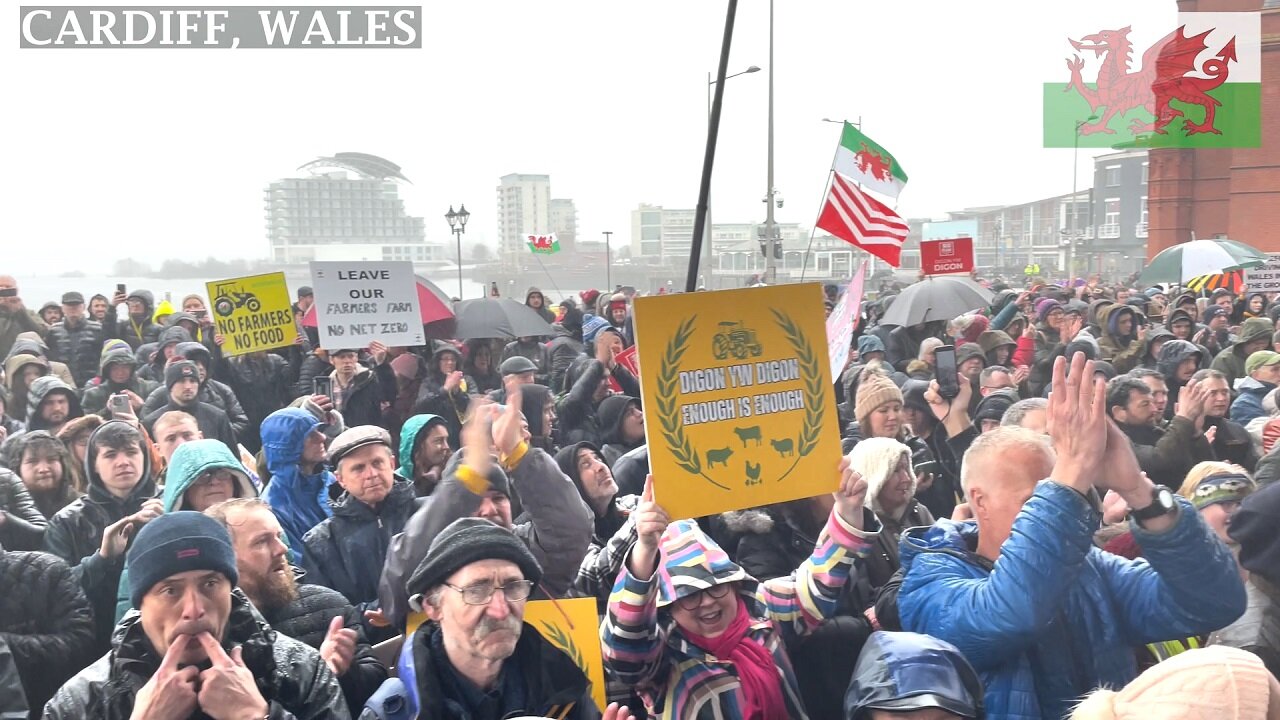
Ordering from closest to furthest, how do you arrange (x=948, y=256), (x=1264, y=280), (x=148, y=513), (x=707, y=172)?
(x=707, y=172) → (x=148, y=513) → (x=948, y=256) → (x=1264, y=280)

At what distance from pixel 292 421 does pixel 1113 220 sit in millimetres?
104735

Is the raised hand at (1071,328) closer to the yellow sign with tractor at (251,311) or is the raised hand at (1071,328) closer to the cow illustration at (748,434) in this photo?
the yellow sign with tractor at (251,311)

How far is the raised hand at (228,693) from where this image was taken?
Answer: 236 cm

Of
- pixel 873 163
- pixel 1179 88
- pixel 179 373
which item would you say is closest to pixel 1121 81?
pixel 1179 88

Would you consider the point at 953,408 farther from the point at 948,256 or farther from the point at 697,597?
the point at 948,256

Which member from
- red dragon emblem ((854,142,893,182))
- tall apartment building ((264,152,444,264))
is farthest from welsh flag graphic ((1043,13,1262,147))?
tall apartment building ((264,152,444,264))

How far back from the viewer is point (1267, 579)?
3.37m

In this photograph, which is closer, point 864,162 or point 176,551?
point 176,551

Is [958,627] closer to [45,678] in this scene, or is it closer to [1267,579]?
[1267,579]

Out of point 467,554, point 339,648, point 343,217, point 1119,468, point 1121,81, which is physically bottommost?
point 339,648

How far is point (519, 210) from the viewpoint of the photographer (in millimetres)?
73062

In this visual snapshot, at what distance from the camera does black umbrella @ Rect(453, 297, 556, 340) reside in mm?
10852

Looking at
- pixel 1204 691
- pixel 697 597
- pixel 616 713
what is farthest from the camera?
pixel 697 597

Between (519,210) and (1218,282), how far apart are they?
188ft
